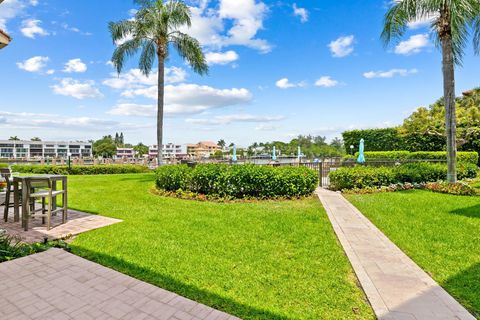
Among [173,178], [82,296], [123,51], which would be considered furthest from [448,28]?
[123,51]

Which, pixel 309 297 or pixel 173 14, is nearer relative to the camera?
pixel 309 297

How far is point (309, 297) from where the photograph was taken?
9.08 ft

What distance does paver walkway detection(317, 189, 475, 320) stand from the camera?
8.27ft

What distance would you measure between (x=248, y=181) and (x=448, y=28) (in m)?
8.68

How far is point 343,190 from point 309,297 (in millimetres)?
7754

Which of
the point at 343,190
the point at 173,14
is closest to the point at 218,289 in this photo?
the point at 343,190

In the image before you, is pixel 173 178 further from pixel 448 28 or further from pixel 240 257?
pixel 448 28

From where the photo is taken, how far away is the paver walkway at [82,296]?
7.90ft

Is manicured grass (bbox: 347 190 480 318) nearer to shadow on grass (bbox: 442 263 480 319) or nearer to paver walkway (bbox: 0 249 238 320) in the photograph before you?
shadow on grass (bbox: 442 263 480 319)

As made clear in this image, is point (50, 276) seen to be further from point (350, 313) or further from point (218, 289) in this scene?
point (350, 313)

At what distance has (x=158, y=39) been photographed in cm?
1419

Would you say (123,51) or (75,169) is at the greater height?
(123,51)

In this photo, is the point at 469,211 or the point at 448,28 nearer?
the point at 469,211

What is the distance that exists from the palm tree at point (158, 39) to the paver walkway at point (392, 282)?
11325mm
